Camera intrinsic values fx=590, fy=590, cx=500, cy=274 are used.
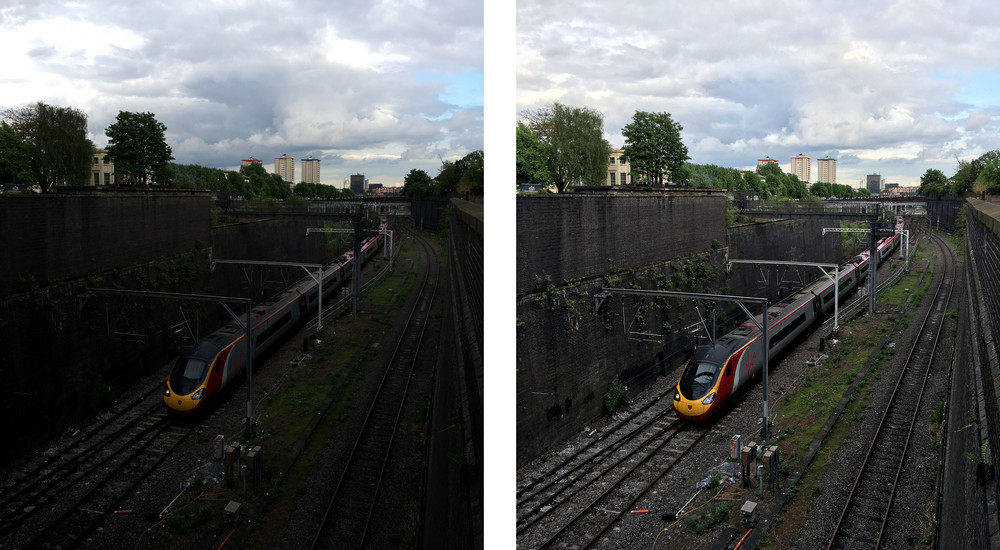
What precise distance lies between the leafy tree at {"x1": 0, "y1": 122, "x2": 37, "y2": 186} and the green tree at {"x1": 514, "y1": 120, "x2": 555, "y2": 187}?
3.23 metres

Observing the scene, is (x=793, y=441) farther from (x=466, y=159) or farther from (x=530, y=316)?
(x=466, y=159)

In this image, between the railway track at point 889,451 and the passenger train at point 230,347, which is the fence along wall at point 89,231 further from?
the railway track at point 889,451

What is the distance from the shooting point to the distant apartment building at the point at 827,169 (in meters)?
4.35

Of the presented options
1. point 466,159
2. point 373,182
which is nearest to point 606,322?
point 466,159

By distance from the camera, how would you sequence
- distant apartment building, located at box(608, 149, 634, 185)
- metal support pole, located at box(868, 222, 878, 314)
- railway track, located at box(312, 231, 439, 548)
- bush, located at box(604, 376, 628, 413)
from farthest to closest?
bush, located at box(604, 376, 628, 413)
metal support pole, located at box(868, 222, 878, 314)
distant apartment building, located at box(608, 149, 634, 185)
railway track, located at box(312, 231, 439, 548)

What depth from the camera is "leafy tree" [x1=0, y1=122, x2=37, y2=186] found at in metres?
1.47

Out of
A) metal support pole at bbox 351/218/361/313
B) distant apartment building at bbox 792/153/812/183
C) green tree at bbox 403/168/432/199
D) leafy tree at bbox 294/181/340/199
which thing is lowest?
metal support pole at bbox 351/218/361/313

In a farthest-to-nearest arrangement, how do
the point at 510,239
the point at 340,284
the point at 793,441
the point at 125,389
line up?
1. the point at 793,441
2. the point at 510,239
3. the point at 340,284
4. the point at 125,389

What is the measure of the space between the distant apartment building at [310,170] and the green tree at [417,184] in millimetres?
410

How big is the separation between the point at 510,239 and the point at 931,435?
3.86m

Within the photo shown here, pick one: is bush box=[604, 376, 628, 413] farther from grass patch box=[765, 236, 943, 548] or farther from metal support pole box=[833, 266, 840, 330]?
metal support pole box=[833, 266, 840, 330]

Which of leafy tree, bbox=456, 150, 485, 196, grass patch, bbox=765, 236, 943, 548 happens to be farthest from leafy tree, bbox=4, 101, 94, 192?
grass patch, bbox=765, 236, 943, 548

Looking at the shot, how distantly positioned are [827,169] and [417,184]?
341 cm

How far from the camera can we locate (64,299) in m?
1.55
